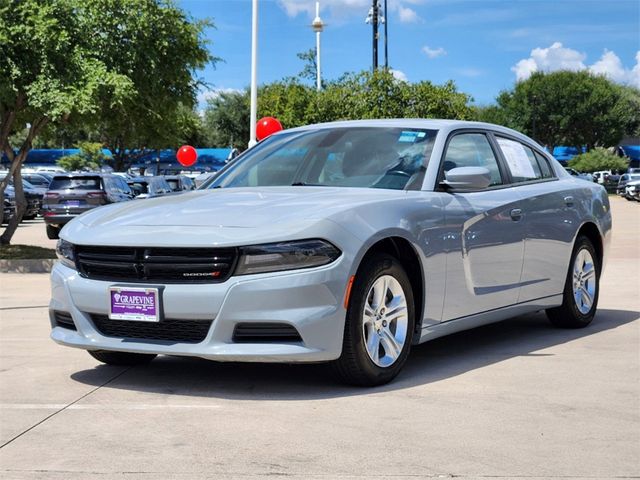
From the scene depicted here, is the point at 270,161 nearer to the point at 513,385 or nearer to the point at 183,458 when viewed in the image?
the point at 513,385

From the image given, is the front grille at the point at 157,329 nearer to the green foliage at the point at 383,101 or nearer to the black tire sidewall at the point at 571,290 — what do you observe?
the black tire sidewall at the point at 571,290

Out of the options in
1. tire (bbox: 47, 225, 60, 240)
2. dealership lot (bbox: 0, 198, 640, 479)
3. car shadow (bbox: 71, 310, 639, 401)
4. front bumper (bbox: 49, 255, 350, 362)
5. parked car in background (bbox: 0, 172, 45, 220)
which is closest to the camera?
dealership lot (bbox: 0, 198, 640, 479)

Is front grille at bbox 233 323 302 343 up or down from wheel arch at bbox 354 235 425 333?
down

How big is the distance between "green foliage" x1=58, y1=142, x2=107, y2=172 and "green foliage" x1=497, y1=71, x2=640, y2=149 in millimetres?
32791

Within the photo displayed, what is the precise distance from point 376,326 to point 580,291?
3.07 meters

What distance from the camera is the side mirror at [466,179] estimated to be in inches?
265

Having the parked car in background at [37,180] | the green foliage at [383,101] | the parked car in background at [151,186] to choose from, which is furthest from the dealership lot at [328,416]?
the green foliage at [383,101]

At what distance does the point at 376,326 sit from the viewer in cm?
606

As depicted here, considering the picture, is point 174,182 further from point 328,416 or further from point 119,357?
point 328,416

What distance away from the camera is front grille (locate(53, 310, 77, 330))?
6.23m

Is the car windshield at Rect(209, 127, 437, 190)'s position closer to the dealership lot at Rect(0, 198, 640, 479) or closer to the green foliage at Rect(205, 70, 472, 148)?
the dealership lot at Rect(0, 198, 640, 479)

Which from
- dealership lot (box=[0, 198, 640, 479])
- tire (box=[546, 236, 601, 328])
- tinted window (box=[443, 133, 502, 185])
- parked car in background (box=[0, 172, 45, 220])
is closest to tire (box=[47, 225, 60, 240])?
parked car in background (box=[0, 172, 45, 220])

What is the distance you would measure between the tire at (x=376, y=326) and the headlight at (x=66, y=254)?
1639mm

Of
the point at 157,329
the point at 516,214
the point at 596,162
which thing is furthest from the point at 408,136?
the point at 596,162
